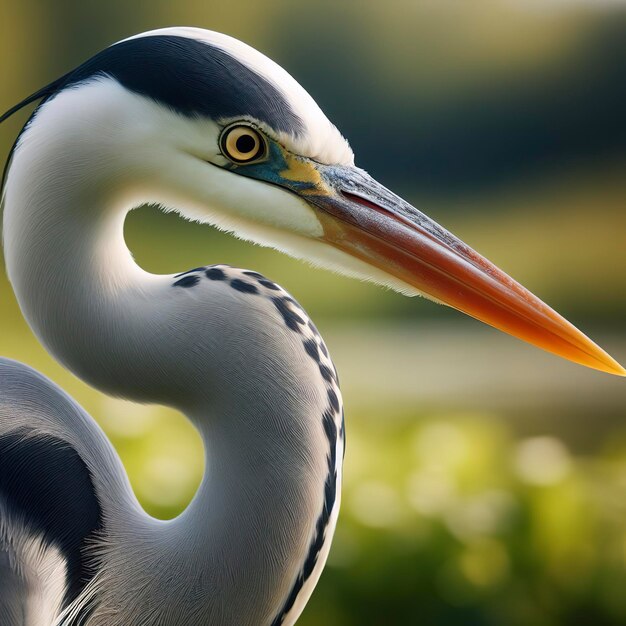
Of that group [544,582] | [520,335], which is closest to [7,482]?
[520,335]

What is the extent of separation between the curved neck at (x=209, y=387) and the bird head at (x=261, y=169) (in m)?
0.05

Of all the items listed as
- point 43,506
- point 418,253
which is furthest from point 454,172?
point 43,506

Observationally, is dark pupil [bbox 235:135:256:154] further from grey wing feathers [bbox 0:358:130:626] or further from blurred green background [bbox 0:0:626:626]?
blurred green background [bbox 0:0:626:626]

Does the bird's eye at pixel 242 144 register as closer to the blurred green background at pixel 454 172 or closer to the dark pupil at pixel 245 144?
the dark pupil at pixel 245 144

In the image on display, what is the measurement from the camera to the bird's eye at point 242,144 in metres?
0.67

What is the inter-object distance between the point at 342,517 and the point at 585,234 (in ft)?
5.12

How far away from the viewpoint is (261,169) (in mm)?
691

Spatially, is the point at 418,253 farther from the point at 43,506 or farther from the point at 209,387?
the point at 43,506

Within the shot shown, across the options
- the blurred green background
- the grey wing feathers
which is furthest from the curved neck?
the blurred green background

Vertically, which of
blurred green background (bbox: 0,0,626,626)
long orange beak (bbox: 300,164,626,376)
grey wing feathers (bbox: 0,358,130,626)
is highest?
blurred green background (bbox: 0,0,626,626)

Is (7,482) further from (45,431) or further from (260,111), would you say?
(260,111)

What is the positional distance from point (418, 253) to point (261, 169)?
14cm

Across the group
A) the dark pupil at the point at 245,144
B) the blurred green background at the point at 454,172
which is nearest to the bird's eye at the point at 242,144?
the dark pupil at the point at 245,144

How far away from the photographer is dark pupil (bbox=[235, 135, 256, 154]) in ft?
2.21
